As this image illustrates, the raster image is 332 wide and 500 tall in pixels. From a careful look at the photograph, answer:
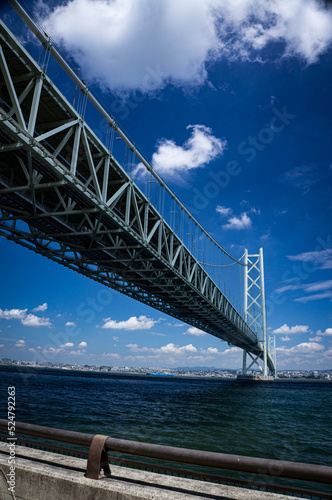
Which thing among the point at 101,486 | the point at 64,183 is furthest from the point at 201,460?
the point at 64,183

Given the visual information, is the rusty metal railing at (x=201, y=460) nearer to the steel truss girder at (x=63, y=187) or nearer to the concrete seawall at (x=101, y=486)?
the concrete seawall at (x=101, y=486)

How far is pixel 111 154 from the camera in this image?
14.9 meters

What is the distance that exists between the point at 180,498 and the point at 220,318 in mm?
39407

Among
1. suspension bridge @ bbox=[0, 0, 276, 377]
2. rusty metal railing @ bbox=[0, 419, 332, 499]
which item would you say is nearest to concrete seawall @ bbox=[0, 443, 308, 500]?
rusty metal railing @ bbox=[0, 419, 332, 499]

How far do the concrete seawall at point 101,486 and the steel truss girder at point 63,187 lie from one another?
26.9 ft

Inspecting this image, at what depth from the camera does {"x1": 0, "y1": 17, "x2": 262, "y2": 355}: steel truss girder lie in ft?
32.5

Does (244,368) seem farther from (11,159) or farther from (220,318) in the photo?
(11,159)

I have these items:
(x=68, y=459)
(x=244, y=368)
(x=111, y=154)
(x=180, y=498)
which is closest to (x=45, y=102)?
(x=111, y=154)

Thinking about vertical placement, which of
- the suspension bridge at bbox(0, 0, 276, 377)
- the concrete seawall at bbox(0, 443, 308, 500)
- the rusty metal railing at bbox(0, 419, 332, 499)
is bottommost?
the concrete seawall at bbox(0, 443, 308, 500)

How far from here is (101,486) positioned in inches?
124

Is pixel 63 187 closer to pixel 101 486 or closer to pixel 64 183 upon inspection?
pixel 64 183

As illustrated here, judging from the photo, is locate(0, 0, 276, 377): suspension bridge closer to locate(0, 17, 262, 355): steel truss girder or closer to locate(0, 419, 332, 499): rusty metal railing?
locate(0, 17, 262, 355): steel truss girder

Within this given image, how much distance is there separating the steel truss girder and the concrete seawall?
26.9 ft

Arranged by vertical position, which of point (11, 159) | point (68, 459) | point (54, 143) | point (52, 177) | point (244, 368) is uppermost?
point (54, 143)
